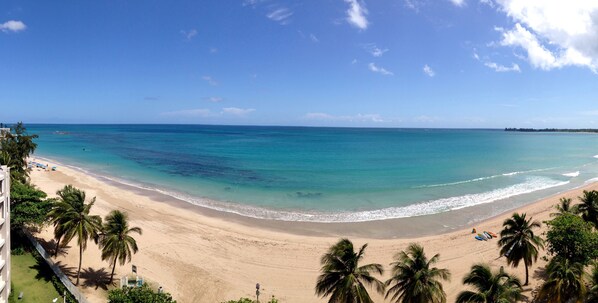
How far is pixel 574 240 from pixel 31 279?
35.0 metres

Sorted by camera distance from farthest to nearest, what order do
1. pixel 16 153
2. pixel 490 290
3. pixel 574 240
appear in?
1. pixel 16 153
2. pixel 574 240
3. pixel 490 290

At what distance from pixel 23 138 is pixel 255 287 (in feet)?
128

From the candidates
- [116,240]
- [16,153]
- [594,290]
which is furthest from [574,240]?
[16,153]

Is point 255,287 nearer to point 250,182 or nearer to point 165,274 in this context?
point 165,274

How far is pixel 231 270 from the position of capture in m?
28.7

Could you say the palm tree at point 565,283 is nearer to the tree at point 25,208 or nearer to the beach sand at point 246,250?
the beach sand at point 246,250

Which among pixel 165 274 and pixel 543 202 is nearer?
pixel 165 274

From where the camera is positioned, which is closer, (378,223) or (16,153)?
(378,223)

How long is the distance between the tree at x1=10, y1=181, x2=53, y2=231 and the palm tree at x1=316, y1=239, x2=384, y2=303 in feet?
74.6

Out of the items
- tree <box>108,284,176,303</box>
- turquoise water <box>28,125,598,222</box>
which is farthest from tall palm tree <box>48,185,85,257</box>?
turquoise water <box>28,125,598,222</box>

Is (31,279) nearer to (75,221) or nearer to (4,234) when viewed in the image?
(4,234)

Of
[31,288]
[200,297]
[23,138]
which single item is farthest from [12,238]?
[23,138]

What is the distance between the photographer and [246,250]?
3278 cm

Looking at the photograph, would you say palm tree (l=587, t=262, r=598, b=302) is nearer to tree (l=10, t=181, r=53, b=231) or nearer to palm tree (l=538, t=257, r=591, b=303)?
palm tree (l=538, t=257, r=591, b=303)
